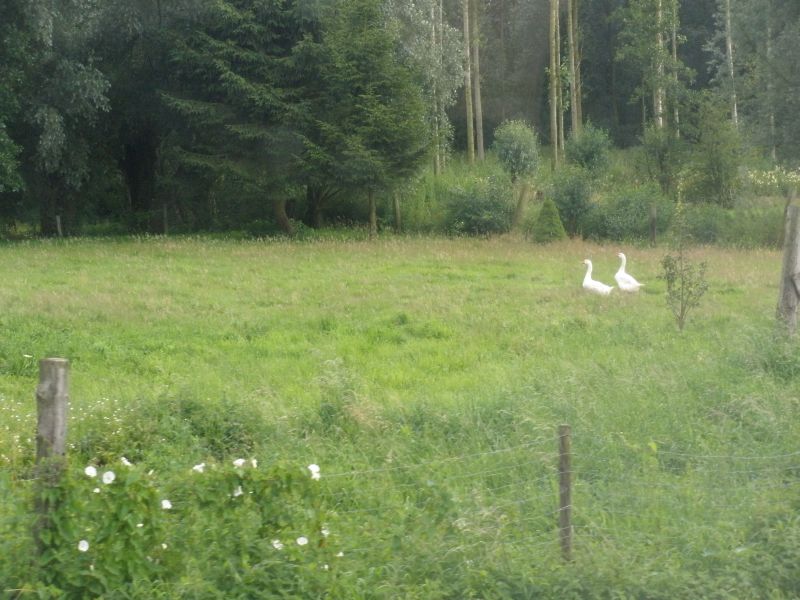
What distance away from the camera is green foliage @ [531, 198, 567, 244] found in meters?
30.4

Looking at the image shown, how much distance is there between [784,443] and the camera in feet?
26.6

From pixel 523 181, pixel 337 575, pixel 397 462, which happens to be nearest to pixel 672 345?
pixel 397 462

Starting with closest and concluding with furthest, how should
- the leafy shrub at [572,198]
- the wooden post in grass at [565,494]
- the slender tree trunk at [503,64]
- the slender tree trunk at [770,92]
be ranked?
the wooden post in grass at [565,494] < the leafy shrub at [572,198] < the slender tree trunk at [770,92] < the slender tree trunk at [503,64]

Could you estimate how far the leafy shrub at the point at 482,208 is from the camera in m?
33.4

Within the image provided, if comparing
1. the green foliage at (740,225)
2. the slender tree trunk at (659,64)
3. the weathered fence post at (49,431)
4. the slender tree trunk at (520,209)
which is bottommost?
the green foliage at (740,225)

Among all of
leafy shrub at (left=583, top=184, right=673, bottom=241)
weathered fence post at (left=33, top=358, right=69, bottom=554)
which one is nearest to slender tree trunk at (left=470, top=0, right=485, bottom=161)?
leafy shrub at (left=583, top=184, right=673, bottom=241)

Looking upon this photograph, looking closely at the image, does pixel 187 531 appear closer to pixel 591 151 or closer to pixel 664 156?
pixel 591 151

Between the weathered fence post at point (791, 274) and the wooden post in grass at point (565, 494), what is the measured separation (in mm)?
5673

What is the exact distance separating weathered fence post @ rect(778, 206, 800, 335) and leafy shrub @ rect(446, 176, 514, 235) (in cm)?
2241

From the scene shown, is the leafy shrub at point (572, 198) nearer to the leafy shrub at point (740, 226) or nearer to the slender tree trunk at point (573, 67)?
the leafy shrub at point (740, 226)

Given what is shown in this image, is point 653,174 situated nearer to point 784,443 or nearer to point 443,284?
point 443,284

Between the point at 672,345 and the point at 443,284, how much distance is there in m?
8.58

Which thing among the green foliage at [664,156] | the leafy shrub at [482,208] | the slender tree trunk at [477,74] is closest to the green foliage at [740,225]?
the leafy shrub at [482,208]

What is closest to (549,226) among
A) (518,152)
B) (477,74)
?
(518,152)
